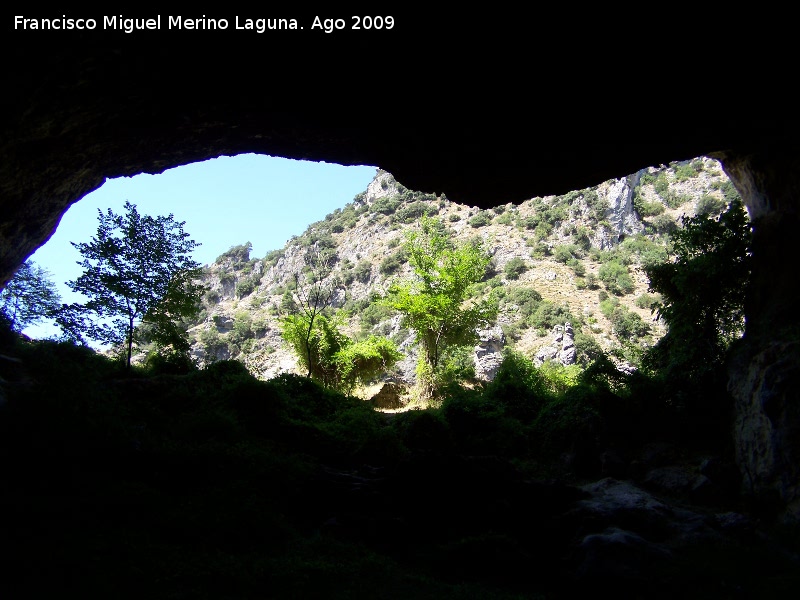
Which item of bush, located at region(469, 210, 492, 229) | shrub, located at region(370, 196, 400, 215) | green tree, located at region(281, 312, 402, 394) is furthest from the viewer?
shrub, located at region(370, 196, 400, 215)

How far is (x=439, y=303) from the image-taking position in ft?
84.5

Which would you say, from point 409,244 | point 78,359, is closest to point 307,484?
point 78,359

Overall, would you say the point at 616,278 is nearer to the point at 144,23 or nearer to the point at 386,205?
the point at 386,205

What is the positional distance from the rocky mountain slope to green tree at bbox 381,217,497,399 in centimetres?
1692

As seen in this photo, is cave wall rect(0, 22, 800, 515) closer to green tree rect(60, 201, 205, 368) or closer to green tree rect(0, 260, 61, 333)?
green tree rect(60, 201, 205, 368)

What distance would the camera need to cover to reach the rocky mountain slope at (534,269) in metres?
53.1

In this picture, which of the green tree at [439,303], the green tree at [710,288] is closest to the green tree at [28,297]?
the green tree at [439,303]

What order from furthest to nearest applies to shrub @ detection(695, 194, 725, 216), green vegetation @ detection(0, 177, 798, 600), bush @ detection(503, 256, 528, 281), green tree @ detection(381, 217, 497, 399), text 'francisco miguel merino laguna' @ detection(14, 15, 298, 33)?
bush @ detection(503, 256, 528, 281) → shrub @ detection(695, 194, 725, 216) → green tree @ detection(381, 217, 497, 399) → text 'francisco miguel merino laguna' @ detection(14, 15, 298, 33) → green vegetation @ detection(0, 177, 798, 600)

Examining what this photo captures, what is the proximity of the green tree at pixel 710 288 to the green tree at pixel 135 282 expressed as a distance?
19.6m

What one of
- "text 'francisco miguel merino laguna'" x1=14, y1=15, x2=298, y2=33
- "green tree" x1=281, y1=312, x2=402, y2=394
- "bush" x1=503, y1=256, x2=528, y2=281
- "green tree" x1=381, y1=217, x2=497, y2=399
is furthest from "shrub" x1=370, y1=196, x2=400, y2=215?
"text 'francisco miguel merino laguna'" x1=14, y1=15, x2=298, y2=33

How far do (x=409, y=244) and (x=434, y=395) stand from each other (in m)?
10.3

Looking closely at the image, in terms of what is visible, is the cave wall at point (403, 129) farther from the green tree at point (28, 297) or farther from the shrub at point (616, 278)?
the shrub at point (616, 278)

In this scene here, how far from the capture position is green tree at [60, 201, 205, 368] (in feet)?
61.9

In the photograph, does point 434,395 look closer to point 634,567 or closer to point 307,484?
point 307,484
